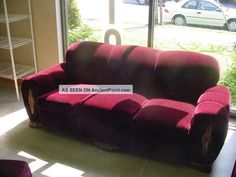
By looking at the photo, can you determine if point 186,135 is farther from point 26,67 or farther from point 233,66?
point 26,67

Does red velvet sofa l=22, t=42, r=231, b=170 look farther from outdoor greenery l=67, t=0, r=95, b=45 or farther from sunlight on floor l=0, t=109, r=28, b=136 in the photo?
outdoor greenery l=67, t=0, r=95, b=45

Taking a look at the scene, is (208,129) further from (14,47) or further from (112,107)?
→ (14,47)

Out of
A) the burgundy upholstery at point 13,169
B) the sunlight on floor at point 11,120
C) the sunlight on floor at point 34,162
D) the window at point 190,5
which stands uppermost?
the window at point 190,5

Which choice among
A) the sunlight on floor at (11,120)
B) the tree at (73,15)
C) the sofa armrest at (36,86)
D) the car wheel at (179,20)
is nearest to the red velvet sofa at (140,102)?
the sofa armrest at (36,86)

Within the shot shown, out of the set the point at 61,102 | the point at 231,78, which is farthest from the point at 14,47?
the point at 231,78

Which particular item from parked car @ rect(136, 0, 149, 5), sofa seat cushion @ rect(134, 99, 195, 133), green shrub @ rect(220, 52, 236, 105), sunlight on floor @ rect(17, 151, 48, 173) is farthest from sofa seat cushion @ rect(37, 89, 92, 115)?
green shrub @ rect(220, 52, 236, 105)

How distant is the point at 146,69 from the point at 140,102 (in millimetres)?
374

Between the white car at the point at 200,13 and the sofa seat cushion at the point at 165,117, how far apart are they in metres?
1.05

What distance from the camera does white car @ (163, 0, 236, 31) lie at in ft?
9.62

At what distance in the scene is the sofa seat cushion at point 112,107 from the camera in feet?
7.74

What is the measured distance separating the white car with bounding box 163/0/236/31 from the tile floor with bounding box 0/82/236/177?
1.13 meters

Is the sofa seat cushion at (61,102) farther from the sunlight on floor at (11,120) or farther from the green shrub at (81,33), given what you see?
the green shrub at (81,33)

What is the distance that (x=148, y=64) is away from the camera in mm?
2760

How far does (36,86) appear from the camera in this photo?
270 centimetres
